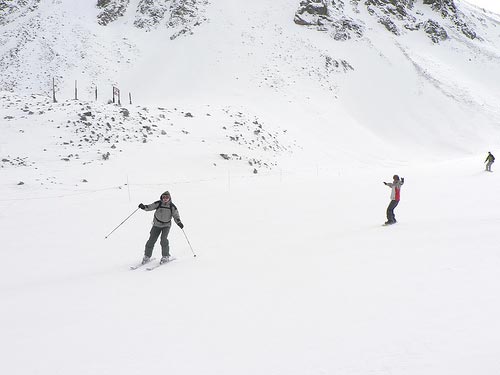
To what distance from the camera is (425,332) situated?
4.04m

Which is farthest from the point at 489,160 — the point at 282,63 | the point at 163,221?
the point at 282,63

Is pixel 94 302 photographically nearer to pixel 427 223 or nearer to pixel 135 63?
pixel 427 223

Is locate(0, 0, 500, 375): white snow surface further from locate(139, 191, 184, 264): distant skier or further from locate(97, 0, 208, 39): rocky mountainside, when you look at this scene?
locate(97, 0, 208, 39): rocky mountainside

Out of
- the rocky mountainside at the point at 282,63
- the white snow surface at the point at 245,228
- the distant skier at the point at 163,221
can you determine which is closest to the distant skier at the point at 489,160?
the white snow surface at the point at 245,228

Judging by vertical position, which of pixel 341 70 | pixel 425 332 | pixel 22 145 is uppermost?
pixel 341 70

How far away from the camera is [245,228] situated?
1162cm

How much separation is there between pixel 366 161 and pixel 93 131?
21.7 m

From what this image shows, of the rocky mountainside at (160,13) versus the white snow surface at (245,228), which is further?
the rocky mountainside at (160,13)

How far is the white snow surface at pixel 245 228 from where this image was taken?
4.22 metres

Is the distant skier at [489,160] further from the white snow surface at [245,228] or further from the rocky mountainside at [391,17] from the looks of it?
the rocky mountainside at [391,17]

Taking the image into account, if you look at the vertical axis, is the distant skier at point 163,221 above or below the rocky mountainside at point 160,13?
below

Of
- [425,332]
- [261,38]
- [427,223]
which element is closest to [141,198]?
[427,223]

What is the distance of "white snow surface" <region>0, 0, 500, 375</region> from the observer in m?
4.22

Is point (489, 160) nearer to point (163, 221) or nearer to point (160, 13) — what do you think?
point (163, 221)
